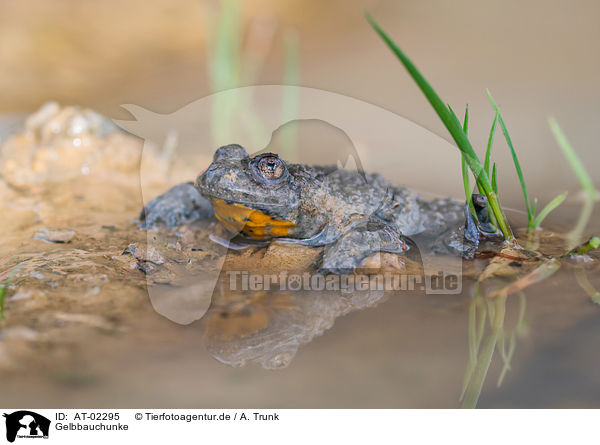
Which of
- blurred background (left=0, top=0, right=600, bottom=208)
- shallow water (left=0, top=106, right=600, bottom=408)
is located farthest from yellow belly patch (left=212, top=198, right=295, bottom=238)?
blurred background (left=0, top=0, right=600, bottom=208)

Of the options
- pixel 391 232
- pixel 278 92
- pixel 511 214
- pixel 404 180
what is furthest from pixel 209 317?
pixel 278 92

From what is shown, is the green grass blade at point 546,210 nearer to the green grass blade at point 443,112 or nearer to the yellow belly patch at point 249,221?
the green grass blade at point 443,112

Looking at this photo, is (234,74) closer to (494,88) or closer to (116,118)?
(116,118)

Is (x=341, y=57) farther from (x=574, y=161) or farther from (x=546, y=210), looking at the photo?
(x=546, y=210)

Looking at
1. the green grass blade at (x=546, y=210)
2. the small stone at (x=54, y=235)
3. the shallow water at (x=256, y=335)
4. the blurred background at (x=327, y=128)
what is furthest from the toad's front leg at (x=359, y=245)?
the small stone at (x=54, y=235)

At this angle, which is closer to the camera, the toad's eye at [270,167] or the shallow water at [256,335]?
the shallow water at [256,335]
